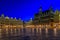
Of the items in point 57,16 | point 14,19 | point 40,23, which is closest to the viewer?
point 57,16

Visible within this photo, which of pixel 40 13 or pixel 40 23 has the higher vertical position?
pixel 40 13

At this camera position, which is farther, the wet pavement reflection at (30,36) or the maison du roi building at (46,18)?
the maison du roi building at (46,18)

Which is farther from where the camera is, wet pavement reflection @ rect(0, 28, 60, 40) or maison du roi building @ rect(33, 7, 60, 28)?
maison du roi building @ rect(33, 7, 60, 28)

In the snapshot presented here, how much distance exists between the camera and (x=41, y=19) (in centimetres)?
9062

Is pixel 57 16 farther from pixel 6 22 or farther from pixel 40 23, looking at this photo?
pixel 6 22

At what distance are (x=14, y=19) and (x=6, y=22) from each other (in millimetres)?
6559

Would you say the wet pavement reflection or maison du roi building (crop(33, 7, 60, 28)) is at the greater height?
maison du roi building (crop(33, 7, 60, 28))

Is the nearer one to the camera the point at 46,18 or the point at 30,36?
the point at 30,36

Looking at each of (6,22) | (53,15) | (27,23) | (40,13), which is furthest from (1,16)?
(53,15)

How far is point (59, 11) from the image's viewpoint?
271ft

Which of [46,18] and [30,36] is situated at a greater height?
[46,18]

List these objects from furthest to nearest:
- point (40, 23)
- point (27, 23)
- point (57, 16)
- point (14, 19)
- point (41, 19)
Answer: point (14, 19) → point (27, 23) → point (41, 19) → point (40, 23) → point (57, 16)

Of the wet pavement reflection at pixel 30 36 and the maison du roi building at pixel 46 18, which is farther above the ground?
the maison du roi building at pixel 46 18

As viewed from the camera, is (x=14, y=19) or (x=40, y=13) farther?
(x=14, y=19)
